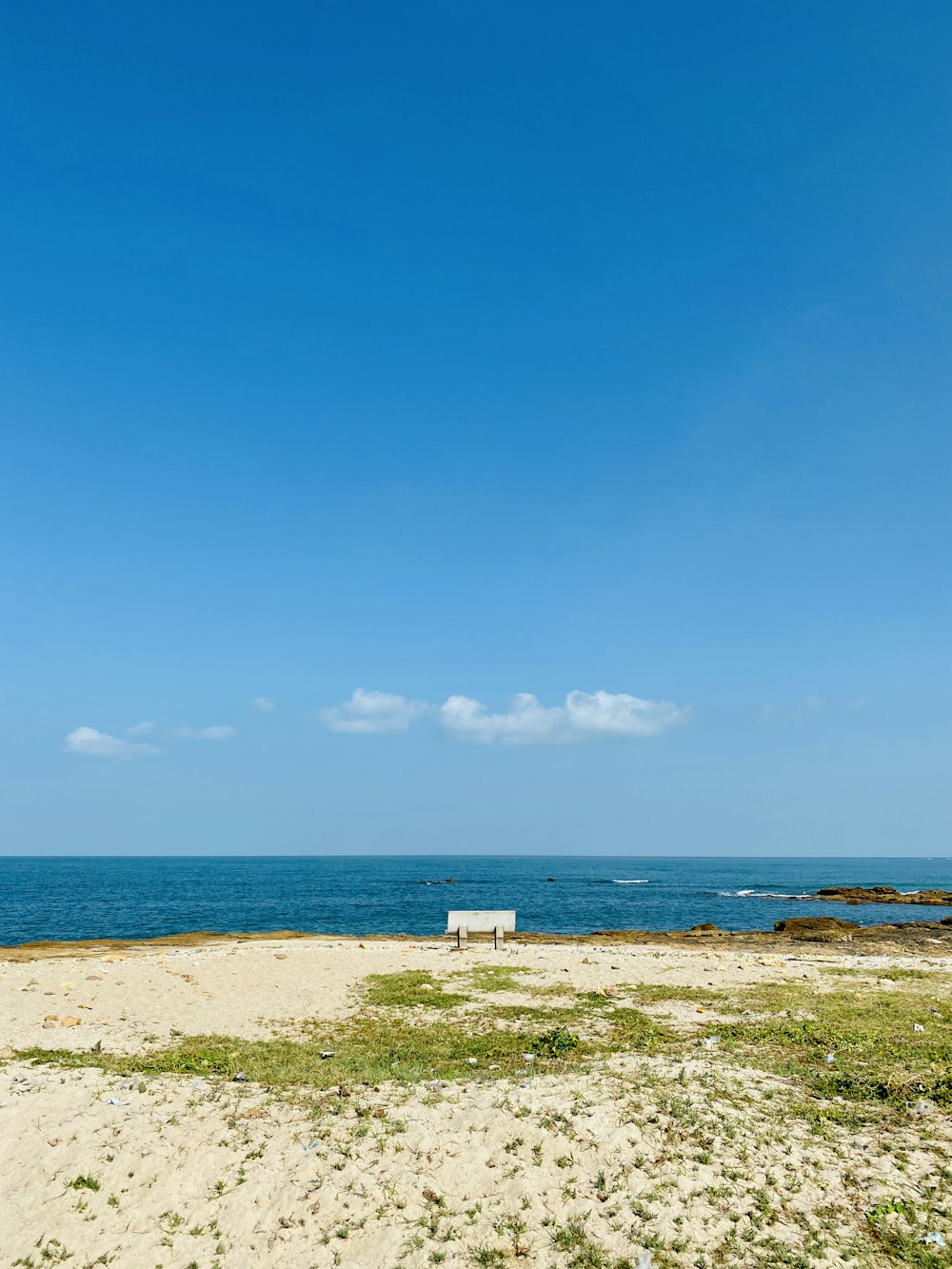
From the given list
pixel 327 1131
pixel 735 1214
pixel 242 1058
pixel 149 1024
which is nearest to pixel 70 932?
pixel 149 1024

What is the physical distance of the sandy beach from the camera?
7.55 meters

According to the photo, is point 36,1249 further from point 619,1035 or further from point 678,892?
point 678,892

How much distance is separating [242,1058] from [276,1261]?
5378 millimetres

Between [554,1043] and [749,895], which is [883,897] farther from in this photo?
[554,1043]

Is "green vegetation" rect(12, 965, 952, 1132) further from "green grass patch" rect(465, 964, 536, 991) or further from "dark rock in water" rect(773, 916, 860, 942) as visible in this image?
"dark rock in water" rect(773, 916, 860, 942)

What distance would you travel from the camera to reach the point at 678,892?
10406 cm

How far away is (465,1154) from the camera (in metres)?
8.73

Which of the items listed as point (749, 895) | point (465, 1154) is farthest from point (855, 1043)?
point (749, 895)

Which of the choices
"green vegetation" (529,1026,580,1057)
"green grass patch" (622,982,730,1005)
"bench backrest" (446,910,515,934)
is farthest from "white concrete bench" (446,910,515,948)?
"green vegetation" (529,1026,580,1057)

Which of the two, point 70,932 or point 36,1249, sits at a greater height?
point 36,1249

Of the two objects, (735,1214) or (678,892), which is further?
(678,892)

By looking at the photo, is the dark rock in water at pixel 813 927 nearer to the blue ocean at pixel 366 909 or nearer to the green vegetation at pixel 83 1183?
the blue ocean at pixel 366 909

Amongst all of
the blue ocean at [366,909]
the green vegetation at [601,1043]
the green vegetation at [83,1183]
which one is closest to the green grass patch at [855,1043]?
the green vegetation at [601,1043]

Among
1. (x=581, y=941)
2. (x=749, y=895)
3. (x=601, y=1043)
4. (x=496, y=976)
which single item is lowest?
(x=749, y=895)
